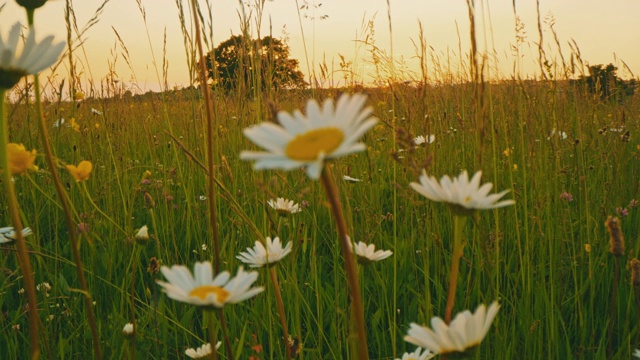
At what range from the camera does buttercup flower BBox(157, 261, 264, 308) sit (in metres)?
0.57

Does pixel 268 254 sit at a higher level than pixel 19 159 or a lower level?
lower

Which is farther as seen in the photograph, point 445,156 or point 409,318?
point 445,156

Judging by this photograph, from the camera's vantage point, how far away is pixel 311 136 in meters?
0.43

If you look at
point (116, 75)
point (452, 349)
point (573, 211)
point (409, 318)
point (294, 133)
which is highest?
point (116, 75)

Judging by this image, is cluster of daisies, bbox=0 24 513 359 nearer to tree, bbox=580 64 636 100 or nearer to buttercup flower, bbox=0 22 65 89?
buttercup flower, bbox=0 22 65 89

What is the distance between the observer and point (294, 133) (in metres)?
0.44

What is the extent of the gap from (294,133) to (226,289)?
0.27 meters

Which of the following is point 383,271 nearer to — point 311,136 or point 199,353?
point 199,353

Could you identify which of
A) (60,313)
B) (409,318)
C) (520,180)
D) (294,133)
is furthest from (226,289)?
(520,180)

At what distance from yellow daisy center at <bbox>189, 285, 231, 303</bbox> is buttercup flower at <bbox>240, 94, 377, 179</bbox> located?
0.24 meters

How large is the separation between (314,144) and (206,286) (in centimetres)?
29

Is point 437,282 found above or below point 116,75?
below

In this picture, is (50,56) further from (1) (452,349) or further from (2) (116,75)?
(2) (116,75)

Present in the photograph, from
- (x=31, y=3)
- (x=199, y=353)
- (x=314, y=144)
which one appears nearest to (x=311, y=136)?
(x=314, y=144)
